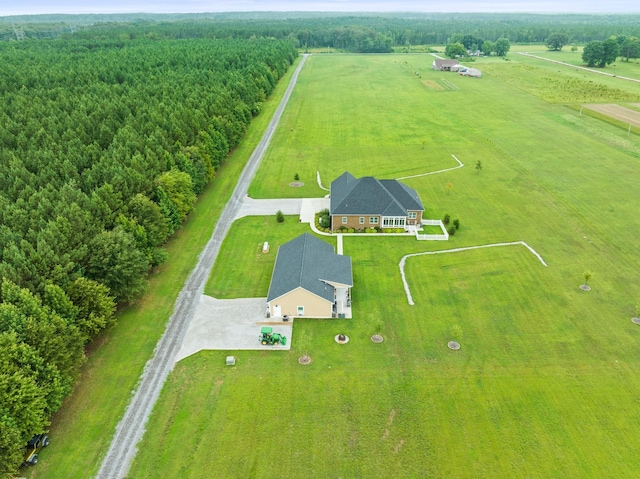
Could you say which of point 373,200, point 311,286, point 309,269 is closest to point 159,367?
point 311,286

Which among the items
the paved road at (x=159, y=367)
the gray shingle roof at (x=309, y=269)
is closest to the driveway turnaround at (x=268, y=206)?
the paved road at (x=159, y=367)

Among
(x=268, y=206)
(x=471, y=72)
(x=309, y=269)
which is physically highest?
(x=309, y=269)

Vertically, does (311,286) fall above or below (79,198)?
below

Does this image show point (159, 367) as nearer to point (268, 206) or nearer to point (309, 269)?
point (309, 269)

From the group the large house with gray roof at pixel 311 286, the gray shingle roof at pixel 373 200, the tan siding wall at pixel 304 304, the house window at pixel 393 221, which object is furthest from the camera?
the house window at pixel 393 221

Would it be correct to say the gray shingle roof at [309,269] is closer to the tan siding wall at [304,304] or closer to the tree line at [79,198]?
the tan siding wall at [304,304]

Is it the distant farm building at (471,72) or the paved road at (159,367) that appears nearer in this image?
the paved road at (159,367)

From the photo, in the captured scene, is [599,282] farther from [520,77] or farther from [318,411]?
[520,77]
